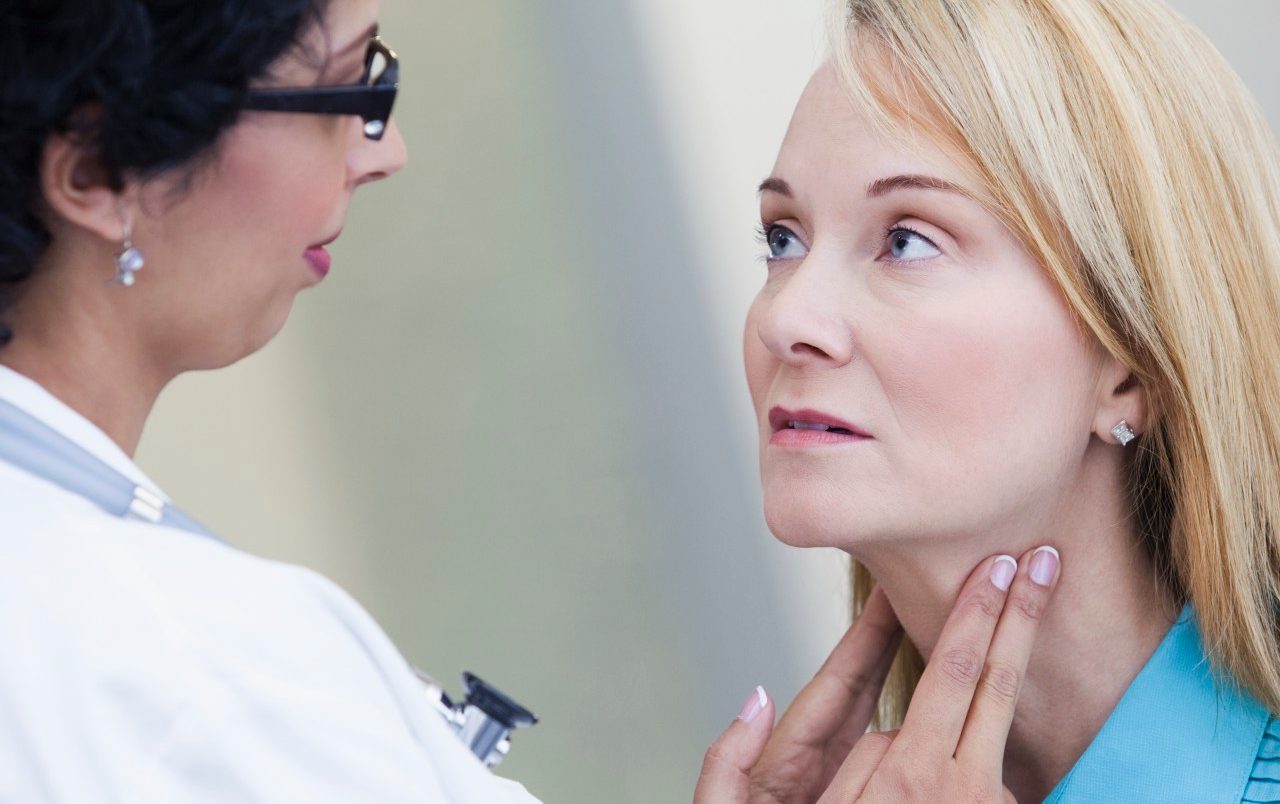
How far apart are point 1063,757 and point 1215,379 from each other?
346 mm

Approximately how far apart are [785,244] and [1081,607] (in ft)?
1.29

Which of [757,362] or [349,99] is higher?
[757,362]

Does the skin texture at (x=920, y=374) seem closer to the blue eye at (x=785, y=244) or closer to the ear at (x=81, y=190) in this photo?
the blue eye at (x=785, y=244)

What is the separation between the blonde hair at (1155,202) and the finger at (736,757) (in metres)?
0.37

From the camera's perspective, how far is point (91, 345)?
0.76 m

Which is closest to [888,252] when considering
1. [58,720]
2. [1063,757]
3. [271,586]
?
[1063,757]

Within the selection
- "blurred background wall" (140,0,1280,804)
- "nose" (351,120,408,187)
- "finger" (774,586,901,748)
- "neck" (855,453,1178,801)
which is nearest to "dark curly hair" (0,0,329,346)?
Result: "nose" (351,120,408,187)

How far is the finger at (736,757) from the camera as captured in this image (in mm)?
1110

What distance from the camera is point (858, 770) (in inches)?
41.1

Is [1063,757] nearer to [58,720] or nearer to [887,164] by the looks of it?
[887,164]

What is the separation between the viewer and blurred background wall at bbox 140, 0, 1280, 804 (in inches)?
64.9

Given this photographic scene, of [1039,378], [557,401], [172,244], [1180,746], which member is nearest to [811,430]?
[1039,378]

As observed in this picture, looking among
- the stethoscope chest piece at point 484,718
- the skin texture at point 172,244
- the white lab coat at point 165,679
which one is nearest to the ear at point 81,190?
the skin texture at point 172,244

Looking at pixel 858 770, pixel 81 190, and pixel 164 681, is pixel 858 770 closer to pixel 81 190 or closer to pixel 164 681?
pixel 164 681
